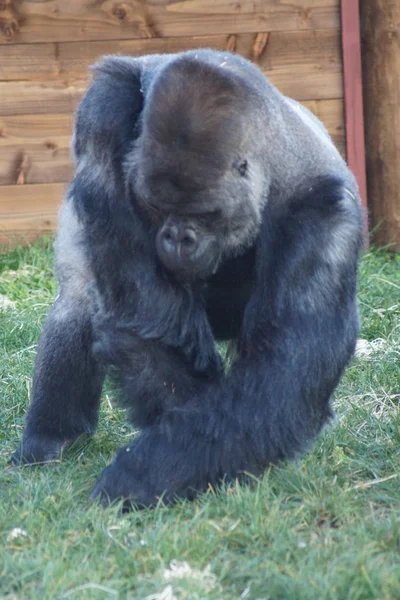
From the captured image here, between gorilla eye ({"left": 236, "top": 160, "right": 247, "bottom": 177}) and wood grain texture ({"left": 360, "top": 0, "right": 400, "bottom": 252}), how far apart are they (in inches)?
145

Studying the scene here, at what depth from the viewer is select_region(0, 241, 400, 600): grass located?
8.57 ft

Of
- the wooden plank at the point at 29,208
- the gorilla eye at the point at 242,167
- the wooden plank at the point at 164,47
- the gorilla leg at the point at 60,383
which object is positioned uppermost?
the gorilla eye at the point at 242,167

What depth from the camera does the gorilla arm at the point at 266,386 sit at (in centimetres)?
326

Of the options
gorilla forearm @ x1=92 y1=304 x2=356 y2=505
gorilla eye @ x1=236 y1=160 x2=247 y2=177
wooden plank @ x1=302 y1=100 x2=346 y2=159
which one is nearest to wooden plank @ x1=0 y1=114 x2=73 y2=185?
wooden plank @ x1=302 y1=100 x2=346 y2=159

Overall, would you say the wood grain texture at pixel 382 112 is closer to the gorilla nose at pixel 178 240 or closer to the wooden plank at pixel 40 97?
the wooden plank at pixel 40 97

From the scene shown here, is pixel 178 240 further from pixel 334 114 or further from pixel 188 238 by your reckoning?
pixel 334 114

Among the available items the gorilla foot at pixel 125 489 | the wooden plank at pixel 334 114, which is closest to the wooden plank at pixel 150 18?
the wooden plank at pixel 334 114

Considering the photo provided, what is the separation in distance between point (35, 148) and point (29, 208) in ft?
1.35

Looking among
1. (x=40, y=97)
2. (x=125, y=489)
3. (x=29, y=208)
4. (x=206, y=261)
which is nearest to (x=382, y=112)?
(x=40, y=97)

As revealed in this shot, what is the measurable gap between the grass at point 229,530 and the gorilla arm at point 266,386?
4.0 inches

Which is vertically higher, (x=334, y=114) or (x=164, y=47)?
(x=164, y=47)

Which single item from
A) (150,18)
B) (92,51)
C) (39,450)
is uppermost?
(150,18)

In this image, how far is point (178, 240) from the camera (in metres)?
3.18

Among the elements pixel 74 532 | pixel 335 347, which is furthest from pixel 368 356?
pixel 74 532
